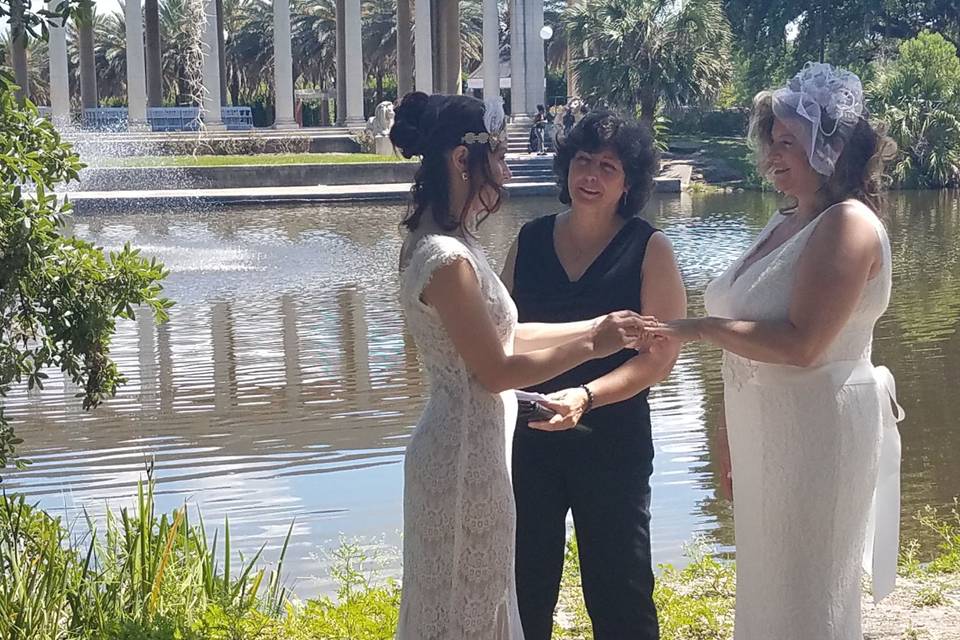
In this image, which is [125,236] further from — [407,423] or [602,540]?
[602,540]

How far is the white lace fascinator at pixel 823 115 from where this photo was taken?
11.4 ft

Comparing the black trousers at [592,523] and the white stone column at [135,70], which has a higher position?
the white stone column at [135,70]

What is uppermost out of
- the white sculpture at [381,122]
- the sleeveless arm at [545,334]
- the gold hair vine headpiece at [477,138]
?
the white sculpture at [381,122]

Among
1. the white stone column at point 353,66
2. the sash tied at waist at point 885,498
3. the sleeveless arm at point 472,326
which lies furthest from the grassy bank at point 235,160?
the sleeveless arm at point 472,326

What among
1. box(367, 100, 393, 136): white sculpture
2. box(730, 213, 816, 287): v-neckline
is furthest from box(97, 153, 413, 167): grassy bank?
box(730, 213, 816, 287): v-neckline

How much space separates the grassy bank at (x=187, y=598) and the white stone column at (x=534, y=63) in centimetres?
4328

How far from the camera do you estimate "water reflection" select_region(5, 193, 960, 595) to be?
674cm

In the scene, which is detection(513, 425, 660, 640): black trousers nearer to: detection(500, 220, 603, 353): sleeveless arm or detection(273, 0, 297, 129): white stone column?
detection(500, 220, 603, 353): sleeveless arm

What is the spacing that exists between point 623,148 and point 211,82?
40326mm

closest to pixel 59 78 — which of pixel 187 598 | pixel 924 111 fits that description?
pixel 924 111

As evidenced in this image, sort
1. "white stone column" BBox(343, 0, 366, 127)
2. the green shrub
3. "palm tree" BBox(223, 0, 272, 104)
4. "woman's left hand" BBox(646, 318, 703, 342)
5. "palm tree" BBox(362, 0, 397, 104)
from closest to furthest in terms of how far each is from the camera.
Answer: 1. "woman's left hand" BBox(646, 318, 703, 342)
2. the green shrub
3. "white stone column" BBox(343, 0, 366, 127)
4. "palm tree" BBox(362, 0, 397, 104)
5. "palm tree" BBox(223, 0, 272, 104)

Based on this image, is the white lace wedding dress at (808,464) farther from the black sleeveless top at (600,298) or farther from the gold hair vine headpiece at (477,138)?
the gold hair vine headpiece at (477,138)

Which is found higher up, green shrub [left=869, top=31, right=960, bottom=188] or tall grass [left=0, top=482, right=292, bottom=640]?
green shrub [left=869, top=31, right=960, bottom=188]

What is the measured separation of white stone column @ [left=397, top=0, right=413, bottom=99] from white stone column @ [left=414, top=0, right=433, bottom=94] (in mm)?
256
